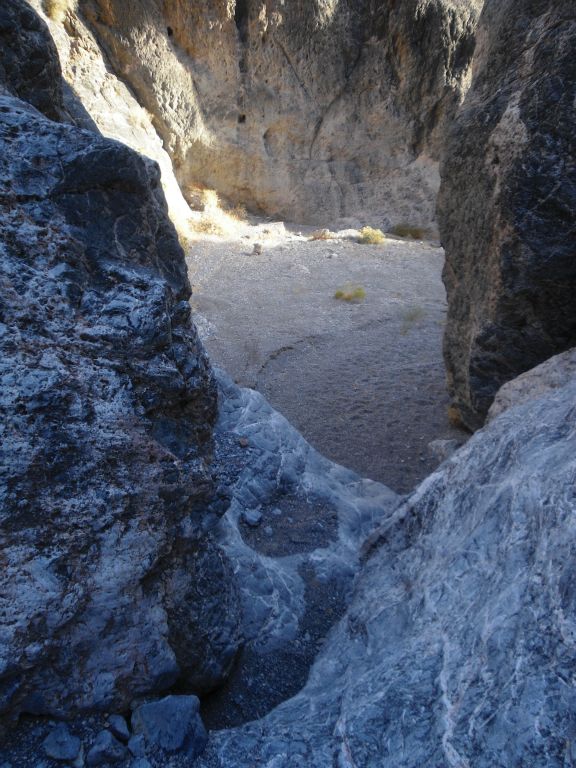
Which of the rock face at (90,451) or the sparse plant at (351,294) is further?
the sparse plant at (351,294)

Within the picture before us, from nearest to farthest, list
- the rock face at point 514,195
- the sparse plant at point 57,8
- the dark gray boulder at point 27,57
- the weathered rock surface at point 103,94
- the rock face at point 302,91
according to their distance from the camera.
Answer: the dark gray boulder at point 27,57 → the rock face at point 514,195 → the sparse plant at point 57,8 → the weathered rock surface at point 103,94 → the rock face at point 302,91

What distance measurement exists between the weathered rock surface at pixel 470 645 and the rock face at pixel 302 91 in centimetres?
1045

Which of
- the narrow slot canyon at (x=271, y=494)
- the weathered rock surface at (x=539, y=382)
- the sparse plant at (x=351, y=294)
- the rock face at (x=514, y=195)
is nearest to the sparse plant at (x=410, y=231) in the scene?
the sparse plant at (x=351, y=294)

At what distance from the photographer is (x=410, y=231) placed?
492 inches

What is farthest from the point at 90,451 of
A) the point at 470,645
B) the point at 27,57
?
the point at 27,57

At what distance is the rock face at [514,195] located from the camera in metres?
3.01

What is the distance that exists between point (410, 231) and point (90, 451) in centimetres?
1195

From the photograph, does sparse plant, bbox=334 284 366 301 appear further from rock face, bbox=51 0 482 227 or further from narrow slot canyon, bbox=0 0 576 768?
rock face, bbox=51 0 482 227

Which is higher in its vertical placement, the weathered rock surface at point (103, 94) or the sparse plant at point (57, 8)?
the sparse plant at point (57, 8)

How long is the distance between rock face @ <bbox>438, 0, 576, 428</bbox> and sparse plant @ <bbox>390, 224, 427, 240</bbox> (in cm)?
858

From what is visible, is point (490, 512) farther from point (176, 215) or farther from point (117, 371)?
point (176, 215)

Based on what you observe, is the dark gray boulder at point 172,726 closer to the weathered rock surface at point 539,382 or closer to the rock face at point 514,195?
the weathered rock surface at point 539,382

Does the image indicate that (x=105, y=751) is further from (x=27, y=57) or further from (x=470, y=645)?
(x=27, y=57)

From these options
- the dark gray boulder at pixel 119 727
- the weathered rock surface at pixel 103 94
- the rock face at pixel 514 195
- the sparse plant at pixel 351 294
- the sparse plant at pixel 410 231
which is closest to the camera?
the dark gray boulder at pixel 119 727
